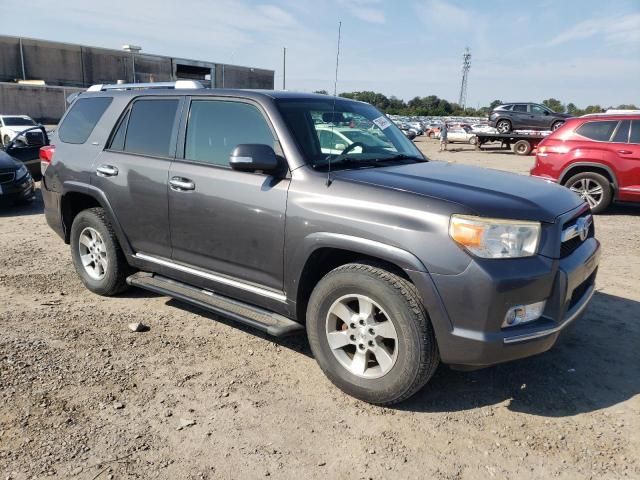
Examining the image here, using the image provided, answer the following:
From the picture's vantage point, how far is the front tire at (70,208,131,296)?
470cm

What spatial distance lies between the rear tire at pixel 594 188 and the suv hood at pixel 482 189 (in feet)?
21.4

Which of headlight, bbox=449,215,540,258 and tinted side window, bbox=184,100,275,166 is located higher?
tinted side window, bbox=184,100,275,166

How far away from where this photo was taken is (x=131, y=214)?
438cm

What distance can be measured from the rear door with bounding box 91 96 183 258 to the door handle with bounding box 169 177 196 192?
0.11 meters

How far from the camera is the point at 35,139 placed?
11711 millimetres

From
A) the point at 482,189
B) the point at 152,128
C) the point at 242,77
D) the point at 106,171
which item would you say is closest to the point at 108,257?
the point at 106,171

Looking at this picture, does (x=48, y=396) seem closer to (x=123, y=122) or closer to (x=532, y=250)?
(x=123, y=122)

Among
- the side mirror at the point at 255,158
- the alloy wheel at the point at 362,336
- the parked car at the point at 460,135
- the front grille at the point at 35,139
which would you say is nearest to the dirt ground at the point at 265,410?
the alloy wheel at the point at 362,336

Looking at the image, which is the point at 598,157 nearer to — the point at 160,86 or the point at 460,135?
the point at 160,86

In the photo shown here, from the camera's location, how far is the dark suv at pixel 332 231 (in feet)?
9.25

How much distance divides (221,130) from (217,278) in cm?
112

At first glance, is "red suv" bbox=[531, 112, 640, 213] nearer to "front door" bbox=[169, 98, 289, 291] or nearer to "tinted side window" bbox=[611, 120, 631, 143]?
"tinted side window" bbox=[611, 120, 631, 143]

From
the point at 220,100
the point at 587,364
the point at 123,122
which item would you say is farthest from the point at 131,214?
the point at 587,364

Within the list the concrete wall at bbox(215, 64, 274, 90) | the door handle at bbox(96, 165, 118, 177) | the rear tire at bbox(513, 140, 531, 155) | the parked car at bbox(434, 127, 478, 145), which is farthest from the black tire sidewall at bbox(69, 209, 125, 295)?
the concrete wall at bbox(215, 64, 274, 90)
